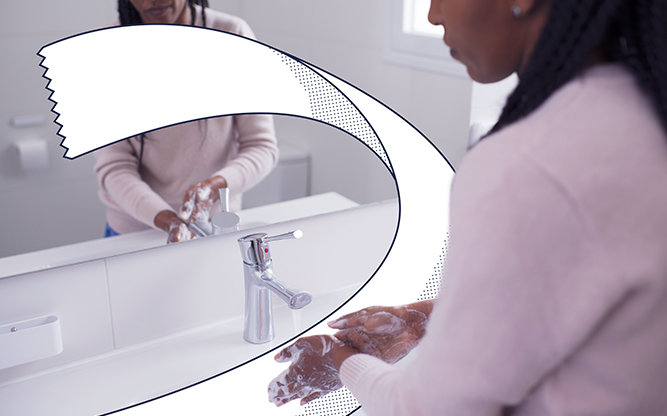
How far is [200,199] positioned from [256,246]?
0.46ft

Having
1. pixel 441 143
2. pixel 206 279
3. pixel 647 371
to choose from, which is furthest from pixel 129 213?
pixel 647 371

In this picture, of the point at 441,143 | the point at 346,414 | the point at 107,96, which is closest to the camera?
the point at 107,96

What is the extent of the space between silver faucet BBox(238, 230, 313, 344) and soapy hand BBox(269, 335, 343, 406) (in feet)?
0.37

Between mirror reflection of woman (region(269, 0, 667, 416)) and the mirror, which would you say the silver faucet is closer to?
the mirror

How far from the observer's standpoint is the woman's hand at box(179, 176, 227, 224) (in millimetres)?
1060

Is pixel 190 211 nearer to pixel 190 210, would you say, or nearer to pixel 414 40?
pixel 190 210

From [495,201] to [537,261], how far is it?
50 mm

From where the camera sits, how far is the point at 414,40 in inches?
49.9

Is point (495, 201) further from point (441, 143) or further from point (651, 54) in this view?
point (441, 143)

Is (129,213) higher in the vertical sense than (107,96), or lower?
lower

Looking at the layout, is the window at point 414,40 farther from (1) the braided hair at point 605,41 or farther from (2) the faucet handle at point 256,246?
(1) the braided hair at point 605,41

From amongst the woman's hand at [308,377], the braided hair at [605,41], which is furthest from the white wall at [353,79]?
the braided hair at [605,41]

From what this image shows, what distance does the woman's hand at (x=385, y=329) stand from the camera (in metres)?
0.91

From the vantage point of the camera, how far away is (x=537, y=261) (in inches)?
15.3
